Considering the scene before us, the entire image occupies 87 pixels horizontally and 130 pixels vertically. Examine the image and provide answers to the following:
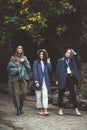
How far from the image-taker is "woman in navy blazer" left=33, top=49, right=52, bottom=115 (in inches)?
502

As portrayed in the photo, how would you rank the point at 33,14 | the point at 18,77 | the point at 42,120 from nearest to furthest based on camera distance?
the point at 42,120, the point at 18,77, the point at 33,14

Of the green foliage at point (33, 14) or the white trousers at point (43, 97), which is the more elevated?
the green foliage at point (33, 14)

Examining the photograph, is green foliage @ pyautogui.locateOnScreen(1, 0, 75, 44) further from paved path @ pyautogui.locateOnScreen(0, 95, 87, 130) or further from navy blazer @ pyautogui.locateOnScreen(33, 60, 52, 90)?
paved path @ pyautogui.locateOnScreen(0, 95, 87, 130)

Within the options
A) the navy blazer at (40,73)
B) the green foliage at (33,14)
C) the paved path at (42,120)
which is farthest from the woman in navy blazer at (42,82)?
the green foliage at (33,14)

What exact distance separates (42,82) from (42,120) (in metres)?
1.36

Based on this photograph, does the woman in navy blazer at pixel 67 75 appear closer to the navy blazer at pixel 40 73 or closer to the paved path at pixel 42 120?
the navy blazer at pixel 40 73

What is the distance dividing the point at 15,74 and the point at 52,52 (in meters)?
5.78

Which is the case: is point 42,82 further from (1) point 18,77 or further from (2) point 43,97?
(1) point 18,77

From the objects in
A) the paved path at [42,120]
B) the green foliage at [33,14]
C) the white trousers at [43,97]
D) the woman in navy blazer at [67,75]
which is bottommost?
the paved path at [42,120]

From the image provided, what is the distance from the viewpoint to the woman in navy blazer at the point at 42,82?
41.8ft

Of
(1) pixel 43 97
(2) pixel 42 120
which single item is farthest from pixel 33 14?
(2) pixel 42 120

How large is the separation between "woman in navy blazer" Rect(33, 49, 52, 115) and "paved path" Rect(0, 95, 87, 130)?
11.7 inches

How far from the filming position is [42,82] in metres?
12.8

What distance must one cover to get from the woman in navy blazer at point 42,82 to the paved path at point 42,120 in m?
0.30
